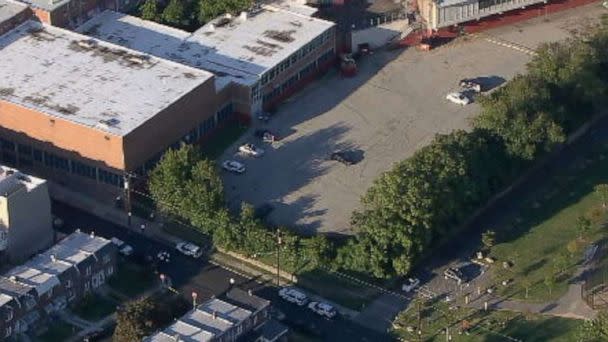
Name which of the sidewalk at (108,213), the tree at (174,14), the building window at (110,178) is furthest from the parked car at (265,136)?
the tree at (174,14)

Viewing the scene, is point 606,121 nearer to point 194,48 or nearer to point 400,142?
point 400,142

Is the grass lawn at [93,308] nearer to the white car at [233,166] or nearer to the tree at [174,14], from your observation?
the white car at [233,166]

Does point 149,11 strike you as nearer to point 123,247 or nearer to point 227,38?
point 227,38

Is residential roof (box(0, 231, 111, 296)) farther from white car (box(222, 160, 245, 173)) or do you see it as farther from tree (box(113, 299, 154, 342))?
white car (box(222, 160, 245, 173))

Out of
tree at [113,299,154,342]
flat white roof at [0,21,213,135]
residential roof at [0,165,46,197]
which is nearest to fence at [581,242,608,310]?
tree at [113,299,154,342]

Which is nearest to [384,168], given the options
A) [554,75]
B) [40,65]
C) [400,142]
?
[400,142]
